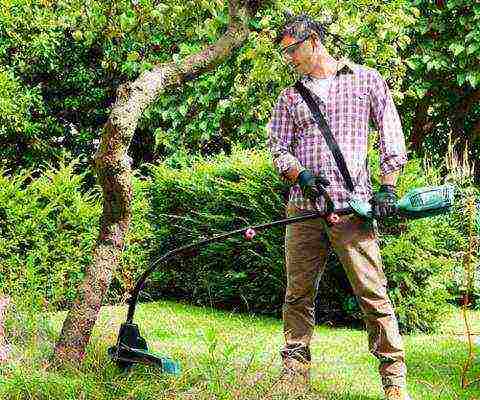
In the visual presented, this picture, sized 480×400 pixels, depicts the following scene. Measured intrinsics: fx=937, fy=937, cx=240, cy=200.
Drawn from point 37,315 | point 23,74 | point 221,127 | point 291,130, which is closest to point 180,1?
point 291,130

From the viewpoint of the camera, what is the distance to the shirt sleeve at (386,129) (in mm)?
4645

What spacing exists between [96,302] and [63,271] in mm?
2924

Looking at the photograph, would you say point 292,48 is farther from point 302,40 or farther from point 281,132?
point 281,132

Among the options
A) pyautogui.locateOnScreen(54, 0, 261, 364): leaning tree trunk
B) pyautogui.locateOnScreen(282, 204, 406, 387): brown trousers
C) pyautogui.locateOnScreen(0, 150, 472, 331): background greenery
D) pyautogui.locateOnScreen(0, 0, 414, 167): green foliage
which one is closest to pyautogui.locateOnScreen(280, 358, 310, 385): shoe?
pyautogui.locateOnScreen(282, 204, 406, 387): brown trousers

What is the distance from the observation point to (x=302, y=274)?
4961 millimetres

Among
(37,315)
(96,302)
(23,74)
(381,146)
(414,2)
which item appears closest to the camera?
(381,146)

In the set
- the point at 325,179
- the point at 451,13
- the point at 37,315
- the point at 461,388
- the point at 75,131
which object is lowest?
the point at 461,388

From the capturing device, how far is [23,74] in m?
12.4

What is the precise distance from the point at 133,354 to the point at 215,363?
43cm

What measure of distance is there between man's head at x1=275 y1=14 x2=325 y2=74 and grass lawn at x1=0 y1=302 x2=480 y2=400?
146cm

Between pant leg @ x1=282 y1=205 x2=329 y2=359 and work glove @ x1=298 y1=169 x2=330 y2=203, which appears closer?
work glove @ x1=298 y1=169 x2=330 y2=203

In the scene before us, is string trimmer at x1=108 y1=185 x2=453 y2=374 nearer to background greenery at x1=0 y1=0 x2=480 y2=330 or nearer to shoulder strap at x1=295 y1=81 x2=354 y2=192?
shoulder strap at x1=295 y1=81 x2=354 y2=192

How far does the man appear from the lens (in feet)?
15.3

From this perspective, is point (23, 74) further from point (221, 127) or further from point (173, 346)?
point (173, 346)
